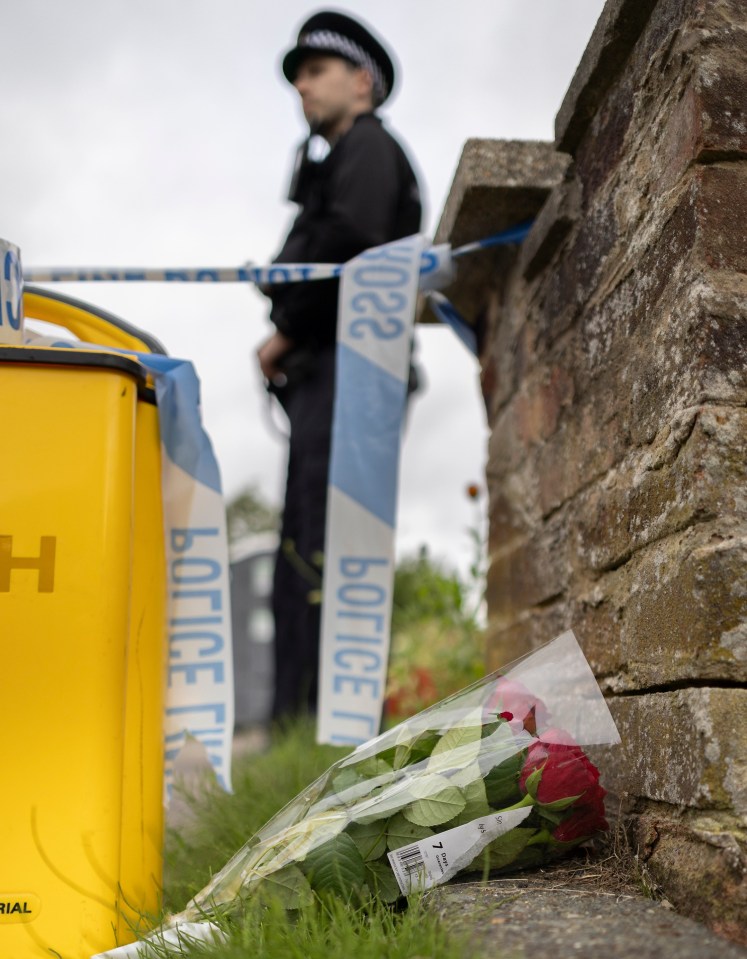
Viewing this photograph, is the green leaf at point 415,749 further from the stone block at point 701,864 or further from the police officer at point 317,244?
the police officer at point 317,244

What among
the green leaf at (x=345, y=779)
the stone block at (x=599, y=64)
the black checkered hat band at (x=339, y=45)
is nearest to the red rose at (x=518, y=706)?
the green leaf at (x=345, y=779)

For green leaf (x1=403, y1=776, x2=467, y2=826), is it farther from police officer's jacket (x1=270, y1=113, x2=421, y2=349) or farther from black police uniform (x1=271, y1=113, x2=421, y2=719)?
police officer's jacket (x1=270, y1=113, x2=421, y2=349)

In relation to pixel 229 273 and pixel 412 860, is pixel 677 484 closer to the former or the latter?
pixel 412 860

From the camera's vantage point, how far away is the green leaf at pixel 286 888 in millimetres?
1039

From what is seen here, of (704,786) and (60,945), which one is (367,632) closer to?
(60,945)

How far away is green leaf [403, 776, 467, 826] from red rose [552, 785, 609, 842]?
0.47 feet

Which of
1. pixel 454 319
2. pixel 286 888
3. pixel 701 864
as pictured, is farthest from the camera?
pixel 454 319

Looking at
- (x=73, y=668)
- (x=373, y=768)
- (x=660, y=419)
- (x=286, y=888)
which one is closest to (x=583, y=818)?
(x=373, y=768)

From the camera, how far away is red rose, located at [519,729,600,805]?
1.11m

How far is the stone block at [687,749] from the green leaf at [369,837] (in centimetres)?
34

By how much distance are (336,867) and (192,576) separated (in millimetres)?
686

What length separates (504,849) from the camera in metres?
1.10

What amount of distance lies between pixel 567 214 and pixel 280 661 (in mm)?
1910

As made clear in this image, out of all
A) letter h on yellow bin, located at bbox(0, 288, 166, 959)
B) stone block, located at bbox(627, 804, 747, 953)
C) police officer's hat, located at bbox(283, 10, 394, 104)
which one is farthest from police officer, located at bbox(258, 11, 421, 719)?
stone block, located at bbox(627, 804, 747, 953)
